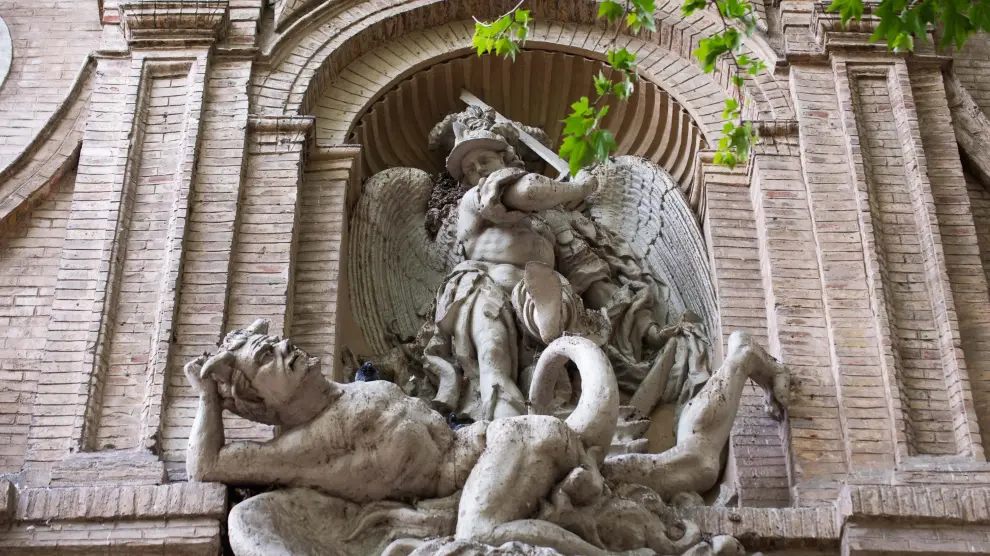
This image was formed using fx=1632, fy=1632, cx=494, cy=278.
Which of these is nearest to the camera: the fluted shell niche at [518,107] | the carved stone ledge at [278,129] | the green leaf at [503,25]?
the green leaf at [503,25]

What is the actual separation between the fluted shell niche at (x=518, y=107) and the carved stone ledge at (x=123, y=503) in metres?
3.52

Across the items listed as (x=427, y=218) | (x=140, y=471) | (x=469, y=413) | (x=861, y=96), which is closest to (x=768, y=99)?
(x=861, y=96)

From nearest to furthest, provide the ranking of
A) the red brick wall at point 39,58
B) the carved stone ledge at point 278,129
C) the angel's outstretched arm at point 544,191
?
the angel's outstretched arm at point 544,191 < the carved stone ledge at point 278,129 < the red brick wall at point 39,58

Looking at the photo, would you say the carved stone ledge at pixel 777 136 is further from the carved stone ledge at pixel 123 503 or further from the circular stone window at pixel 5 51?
the circular stone window at pixel 5 51

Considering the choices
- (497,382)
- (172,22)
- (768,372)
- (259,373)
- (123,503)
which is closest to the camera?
(259,373)

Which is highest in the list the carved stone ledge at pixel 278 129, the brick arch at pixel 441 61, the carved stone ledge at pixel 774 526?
the brick arch at pixel 441 61

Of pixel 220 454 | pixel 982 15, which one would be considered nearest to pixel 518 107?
pixel 982 15

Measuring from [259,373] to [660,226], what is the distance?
3.68 metres

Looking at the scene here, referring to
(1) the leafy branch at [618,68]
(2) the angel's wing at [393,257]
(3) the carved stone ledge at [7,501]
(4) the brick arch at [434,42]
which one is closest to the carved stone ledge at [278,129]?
(4) the brick arch at [434,42]

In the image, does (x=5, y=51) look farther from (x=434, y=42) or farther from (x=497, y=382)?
(x=497, y=382)

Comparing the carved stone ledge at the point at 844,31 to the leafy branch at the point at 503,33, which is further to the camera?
the carved stone ledge at the point at 844,31

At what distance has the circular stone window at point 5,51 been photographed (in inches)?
427

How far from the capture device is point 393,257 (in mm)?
10250

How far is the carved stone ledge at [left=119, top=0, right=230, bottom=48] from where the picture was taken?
10.2 m
